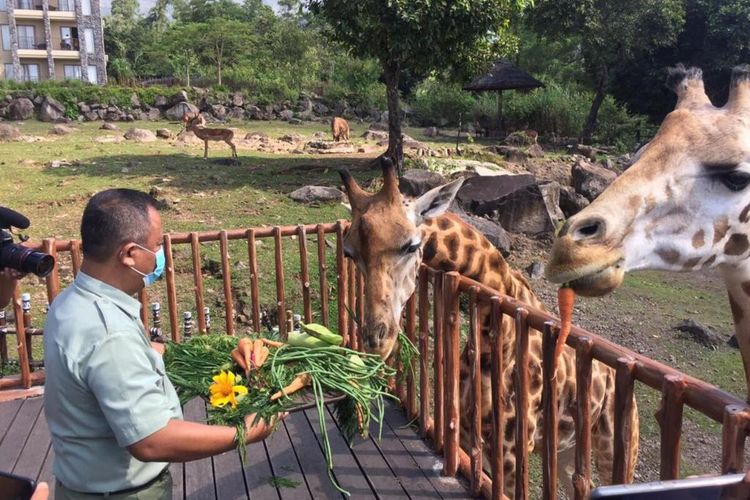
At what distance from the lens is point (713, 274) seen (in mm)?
11273

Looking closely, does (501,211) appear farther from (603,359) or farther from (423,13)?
(603,359)

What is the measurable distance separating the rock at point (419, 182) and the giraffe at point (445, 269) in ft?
23.3

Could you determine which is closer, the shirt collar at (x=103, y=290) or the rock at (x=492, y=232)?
the shirt collar at (x=103, y=290)

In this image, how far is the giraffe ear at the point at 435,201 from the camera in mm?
3891

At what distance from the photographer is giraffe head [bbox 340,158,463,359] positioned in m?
3.59

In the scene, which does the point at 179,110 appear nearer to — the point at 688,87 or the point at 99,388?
the point at 688,87

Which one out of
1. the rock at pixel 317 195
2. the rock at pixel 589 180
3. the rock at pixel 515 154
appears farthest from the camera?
the rock at pixel 515 154

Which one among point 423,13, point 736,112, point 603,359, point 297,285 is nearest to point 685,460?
point 603,359

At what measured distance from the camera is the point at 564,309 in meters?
2.43

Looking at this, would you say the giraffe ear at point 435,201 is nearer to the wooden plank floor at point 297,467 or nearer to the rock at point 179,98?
the wooden plank floor at point 297,467

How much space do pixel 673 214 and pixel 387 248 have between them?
168cm

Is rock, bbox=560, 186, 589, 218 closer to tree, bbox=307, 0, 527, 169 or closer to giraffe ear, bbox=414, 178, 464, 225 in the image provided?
tree, bbox=307, 0, 527, 169

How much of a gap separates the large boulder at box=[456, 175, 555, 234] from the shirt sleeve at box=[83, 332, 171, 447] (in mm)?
9941

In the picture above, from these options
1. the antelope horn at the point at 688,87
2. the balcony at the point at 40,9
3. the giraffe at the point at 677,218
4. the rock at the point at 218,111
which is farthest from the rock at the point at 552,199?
the balcony at the point at 40,9
